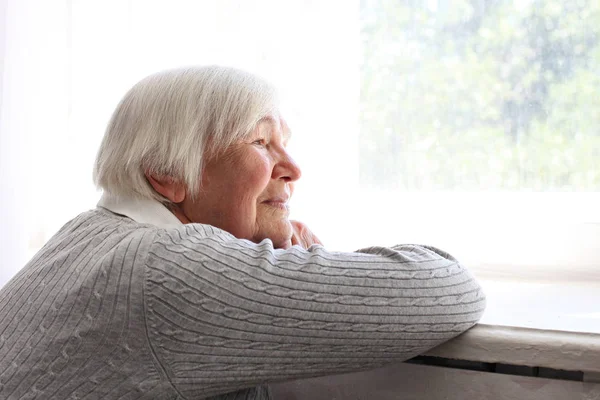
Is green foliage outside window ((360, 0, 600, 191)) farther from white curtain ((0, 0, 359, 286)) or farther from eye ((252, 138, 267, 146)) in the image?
eye ((252, 138, 267, 146))

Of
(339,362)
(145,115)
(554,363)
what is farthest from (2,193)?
(554,363)

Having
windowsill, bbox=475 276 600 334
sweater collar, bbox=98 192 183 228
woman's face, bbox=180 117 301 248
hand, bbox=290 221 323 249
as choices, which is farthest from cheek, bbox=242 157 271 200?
windowsill, bbox=475 276 600 334

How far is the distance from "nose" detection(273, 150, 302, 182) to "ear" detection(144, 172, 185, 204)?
0.16 metres

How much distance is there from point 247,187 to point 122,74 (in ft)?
2.79

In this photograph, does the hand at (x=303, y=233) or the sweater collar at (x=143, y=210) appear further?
the hand at (x=303, y=233)

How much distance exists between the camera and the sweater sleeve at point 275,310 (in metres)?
0.84

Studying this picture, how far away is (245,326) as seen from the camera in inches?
33.6

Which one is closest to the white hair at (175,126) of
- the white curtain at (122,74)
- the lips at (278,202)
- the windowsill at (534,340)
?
the lips at (278,202)

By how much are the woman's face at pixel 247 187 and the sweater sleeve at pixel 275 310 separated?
174 millimetres

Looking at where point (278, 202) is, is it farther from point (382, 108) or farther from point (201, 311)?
point (382, 108)

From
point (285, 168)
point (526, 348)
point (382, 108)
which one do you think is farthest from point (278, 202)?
point (382, 108)

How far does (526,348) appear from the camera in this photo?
0.95 m

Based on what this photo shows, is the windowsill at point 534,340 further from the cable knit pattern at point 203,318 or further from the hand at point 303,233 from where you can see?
the hand at point 303,233

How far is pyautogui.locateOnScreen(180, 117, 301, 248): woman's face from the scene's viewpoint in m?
1.10
